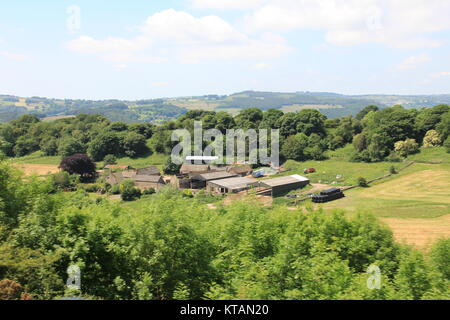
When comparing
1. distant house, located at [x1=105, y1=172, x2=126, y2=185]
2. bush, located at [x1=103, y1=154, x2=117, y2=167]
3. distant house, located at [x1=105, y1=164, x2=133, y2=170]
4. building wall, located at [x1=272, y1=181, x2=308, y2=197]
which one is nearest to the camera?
building wall, located at [x1=272, y1=181, x2=308, y2=197]

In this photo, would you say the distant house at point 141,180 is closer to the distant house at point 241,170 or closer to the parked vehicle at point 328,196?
the distant house at point 241,170

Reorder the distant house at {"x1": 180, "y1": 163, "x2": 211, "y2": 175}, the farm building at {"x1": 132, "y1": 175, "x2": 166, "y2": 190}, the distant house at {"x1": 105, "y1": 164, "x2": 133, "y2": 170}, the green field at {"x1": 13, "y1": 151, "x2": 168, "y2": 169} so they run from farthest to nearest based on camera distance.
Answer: the green field at {"x1": 13, "y1": 151, "x2": 168, "y2": 169} → the distant house at {"x1": 105, "y1": 164, "x2": 133, "y2": 170} → the distant house at {"x1": 180, "y1": 163, "x2": 211, "y2": 175} → the farm building at {"x1": 132, "y1": 175, "x2": 166, "y2": 190}

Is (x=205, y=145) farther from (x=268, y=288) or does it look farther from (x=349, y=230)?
(x=268, y=288)

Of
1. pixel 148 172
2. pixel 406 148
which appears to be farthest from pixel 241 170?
pixel 406 148

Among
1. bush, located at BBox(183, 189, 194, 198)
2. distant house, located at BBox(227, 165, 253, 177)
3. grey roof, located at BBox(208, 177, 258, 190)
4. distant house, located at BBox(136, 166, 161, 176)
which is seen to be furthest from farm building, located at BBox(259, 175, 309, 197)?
distant house, located at BBox(136, 166, 161, 176)

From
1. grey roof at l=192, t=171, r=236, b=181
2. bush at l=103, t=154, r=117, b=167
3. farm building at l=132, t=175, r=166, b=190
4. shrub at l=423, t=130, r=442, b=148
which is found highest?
shrub at l=423, t=130, r=442, b=148

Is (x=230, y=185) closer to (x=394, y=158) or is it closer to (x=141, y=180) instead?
(x=141, y=180)

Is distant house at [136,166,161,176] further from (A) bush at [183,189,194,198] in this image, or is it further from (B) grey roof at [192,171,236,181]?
(A) bush at [183,189,194,198]
